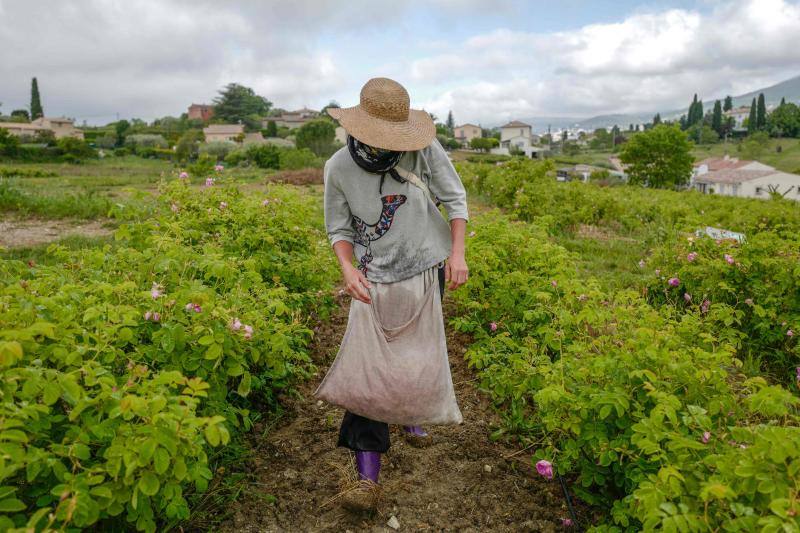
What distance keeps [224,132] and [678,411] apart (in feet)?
219

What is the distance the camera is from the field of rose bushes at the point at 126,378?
1.58m

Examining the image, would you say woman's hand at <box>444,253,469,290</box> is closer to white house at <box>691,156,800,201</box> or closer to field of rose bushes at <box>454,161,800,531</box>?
field of rose bushes at <box>454,161,800,531</box>

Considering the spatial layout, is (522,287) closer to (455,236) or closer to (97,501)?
(455,236)

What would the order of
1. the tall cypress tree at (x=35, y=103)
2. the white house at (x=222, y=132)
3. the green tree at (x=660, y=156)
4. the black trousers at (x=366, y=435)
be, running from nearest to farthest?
the black trousers at (x=366, y=435) < the green tree at (x=660, y=156) < the white house at (x=222, y=132) < the tall cypress tree at (x=35, y=103)

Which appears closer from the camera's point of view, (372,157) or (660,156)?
(372,157)

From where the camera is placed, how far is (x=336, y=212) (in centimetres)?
259

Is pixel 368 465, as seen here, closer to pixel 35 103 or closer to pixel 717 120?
pixel 35 103

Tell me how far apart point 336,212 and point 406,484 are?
128cm

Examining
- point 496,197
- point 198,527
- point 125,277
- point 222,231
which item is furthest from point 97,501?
point 496,197

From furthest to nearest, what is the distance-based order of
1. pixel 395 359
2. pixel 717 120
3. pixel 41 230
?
pixel 717 120 → pixel 41 230 → pixel 395 359

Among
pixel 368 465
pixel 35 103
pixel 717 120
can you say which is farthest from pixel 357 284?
pixel 717 120

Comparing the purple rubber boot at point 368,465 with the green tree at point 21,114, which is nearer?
the purple rubber boot at point 368,465

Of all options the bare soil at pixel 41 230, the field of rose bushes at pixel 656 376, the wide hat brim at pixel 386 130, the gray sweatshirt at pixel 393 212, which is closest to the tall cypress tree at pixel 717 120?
the field of rose bushes at pixel 656 376

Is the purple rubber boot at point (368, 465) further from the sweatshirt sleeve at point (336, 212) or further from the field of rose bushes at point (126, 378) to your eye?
the sweatshirt sleeve at point (336, 212)
